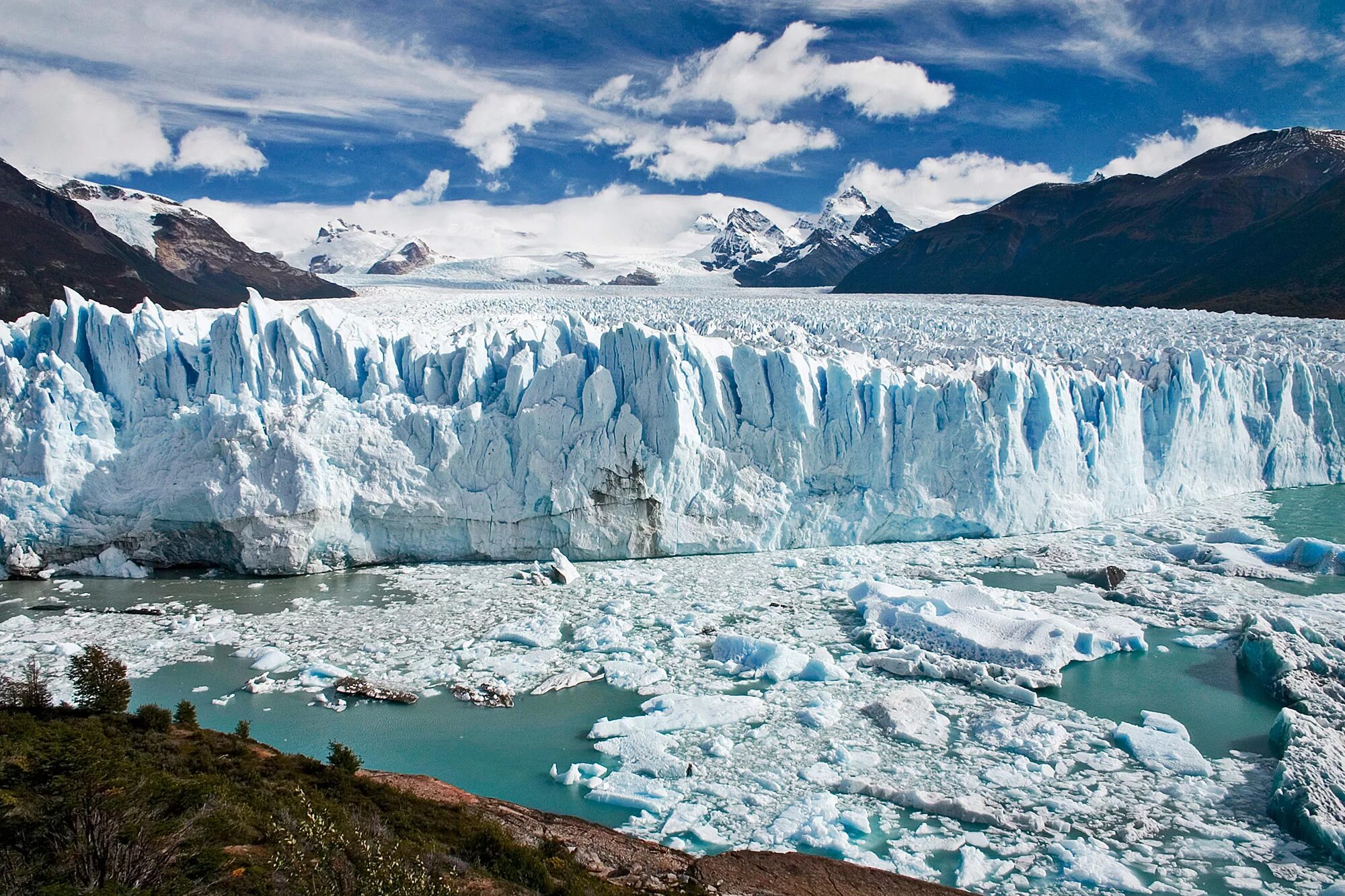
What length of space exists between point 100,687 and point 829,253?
77.1m

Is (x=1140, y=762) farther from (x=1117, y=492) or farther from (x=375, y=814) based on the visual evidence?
(x=1117, y=492)

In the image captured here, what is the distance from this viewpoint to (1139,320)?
2244 cm

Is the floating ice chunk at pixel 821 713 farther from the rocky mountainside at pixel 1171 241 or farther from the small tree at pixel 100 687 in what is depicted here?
the rocky mountainside at pixel 1171 241

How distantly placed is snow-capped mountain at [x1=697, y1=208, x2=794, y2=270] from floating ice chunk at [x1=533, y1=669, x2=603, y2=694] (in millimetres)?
70890

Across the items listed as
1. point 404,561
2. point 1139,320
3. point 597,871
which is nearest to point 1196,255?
point 1139,320

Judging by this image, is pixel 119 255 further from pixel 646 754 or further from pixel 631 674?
pixel 646 754

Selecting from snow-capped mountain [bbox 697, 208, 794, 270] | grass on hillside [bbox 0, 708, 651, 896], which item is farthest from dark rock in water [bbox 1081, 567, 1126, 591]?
snow-capped mountain [bbox 697, 208, 794, 270]

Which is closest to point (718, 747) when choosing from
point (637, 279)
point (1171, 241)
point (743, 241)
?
point (1171, 241)

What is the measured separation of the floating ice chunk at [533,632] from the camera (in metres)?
9.68

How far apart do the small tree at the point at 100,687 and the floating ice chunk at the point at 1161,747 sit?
871 cm

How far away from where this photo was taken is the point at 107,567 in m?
12.4

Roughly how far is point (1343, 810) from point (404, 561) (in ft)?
39.4

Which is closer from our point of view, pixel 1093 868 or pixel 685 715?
pixel 1093 868

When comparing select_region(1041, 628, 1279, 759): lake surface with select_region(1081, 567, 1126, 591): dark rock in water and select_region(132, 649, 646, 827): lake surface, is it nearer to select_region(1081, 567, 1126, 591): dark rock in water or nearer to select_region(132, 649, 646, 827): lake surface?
select_region(1081, 567, 1126, 591): dark rock in water
